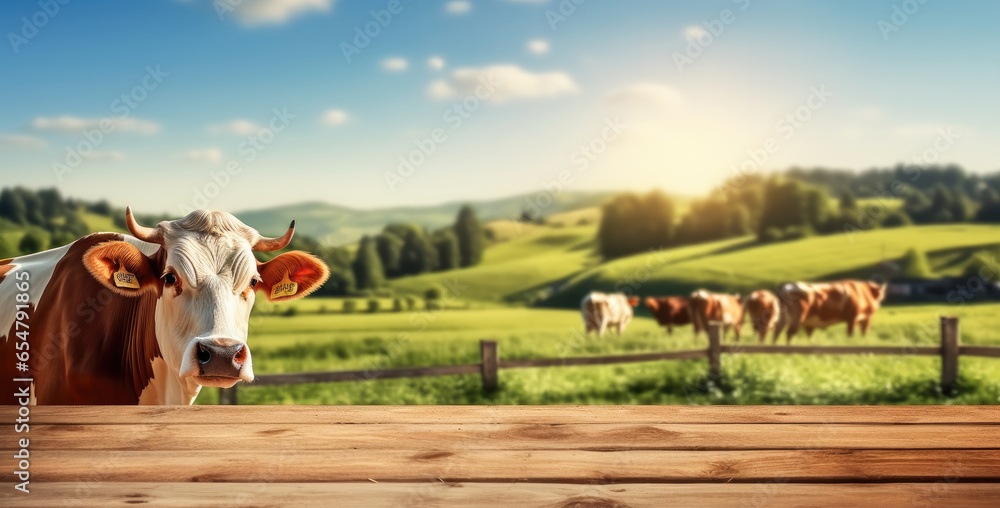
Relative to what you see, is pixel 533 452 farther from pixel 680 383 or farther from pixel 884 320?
pixel 884 320

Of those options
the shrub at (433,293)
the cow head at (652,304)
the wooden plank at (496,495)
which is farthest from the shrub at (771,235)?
the wooden plank at (496,495)

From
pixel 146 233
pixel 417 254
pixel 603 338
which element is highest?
pixel 417 254

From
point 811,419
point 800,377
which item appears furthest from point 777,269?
point 811,419

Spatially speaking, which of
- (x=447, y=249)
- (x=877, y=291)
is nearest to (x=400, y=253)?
(x=447, y=249)

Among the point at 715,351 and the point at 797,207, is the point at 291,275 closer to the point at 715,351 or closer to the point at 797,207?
the point at 715,351

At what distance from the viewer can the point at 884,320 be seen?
816cm

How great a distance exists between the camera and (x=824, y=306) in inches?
320

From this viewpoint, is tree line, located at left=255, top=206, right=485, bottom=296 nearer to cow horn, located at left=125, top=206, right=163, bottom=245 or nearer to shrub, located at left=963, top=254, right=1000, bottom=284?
shrub, located at left=963, top=254, right=1000, bottom=284

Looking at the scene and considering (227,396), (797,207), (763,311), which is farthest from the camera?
(797,207)

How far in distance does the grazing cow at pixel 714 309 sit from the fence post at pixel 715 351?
1.49 meters

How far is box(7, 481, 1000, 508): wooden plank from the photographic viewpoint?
1256 millimetres

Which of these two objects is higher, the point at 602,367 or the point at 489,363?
the point at 489,363

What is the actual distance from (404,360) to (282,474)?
A: 23.7 ft

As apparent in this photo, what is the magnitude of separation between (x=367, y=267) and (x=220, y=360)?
720cm
